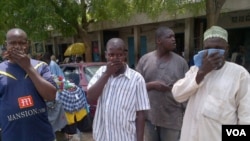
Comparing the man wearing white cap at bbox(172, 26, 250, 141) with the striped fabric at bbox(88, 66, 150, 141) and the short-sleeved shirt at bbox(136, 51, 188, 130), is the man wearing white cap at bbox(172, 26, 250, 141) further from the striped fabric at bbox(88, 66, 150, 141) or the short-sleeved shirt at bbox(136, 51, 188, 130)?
the short-sleeved shirt at bbox(136, 51, 188, 130)

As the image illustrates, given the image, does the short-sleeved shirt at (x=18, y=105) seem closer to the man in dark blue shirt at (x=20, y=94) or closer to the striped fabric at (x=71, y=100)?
the man in dark blue shirt at (x=20, y=94)

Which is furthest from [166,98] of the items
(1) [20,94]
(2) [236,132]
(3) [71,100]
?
(3) [71,100]

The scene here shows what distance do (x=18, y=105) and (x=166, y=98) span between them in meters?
1.51

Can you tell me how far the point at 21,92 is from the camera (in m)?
2.50

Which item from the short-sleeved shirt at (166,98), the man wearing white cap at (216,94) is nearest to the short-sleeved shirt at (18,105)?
the man wearing white cap at (216,94)

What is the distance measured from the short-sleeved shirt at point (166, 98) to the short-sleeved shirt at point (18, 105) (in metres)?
1.29

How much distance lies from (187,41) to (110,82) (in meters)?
11.2

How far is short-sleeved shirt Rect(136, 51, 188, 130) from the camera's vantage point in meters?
3.35

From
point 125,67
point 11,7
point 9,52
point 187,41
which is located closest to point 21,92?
point 9,52

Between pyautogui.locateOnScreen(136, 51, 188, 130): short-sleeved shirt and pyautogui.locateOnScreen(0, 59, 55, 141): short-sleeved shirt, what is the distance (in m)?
1.29

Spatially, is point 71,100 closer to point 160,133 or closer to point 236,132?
point 160,133

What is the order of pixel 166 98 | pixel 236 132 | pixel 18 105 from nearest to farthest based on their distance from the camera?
pixel 236 132 < pixel 18 105 < pixel 166 98

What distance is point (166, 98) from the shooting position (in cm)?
337

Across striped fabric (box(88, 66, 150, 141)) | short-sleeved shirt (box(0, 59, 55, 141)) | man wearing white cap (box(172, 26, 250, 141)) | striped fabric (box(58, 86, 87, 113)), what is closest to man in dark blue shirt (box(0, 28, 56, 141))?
short-sleeved shirt (box(0, 59, 55, 141))
